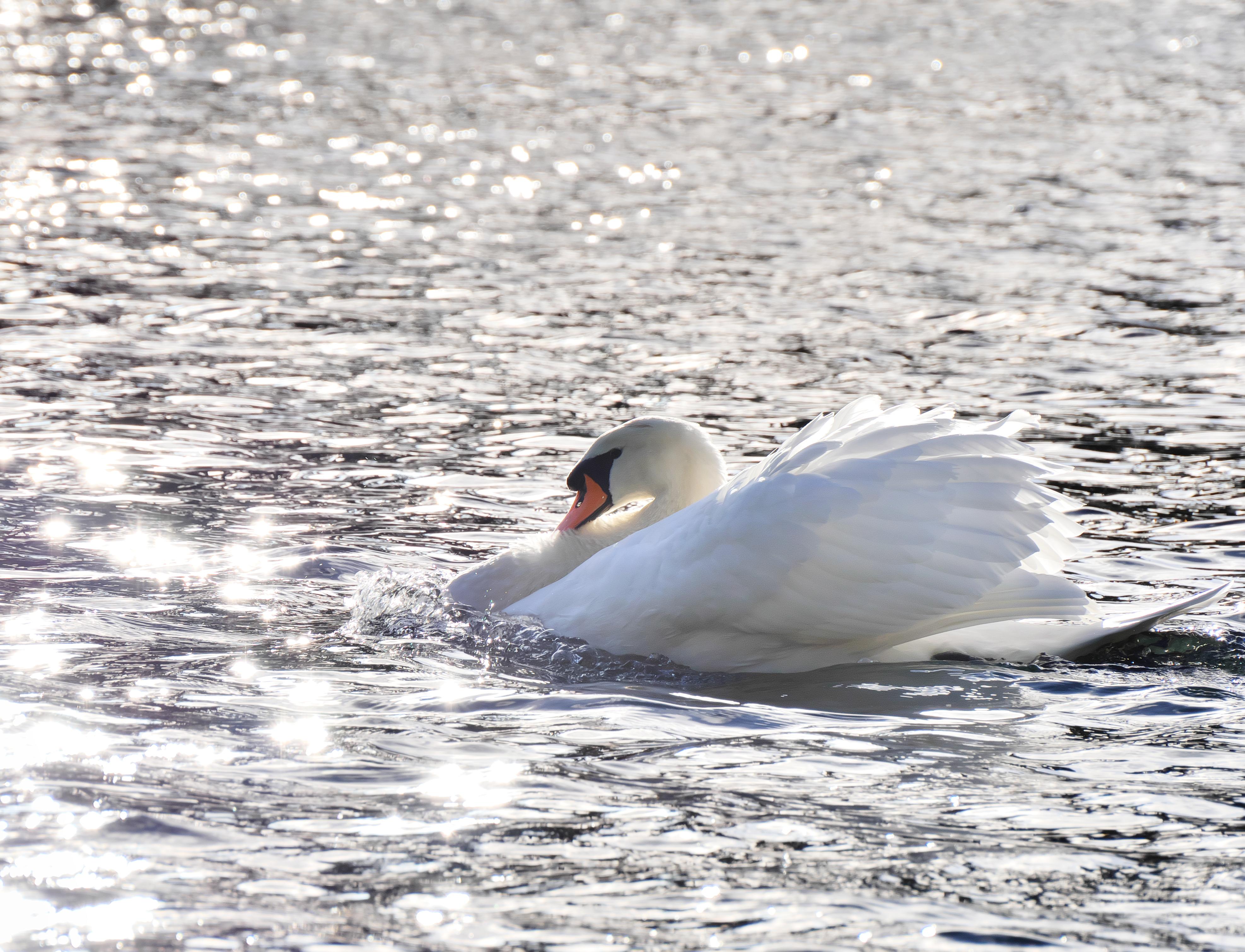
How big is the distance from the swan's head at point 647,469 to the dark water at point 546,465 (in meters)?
0.74

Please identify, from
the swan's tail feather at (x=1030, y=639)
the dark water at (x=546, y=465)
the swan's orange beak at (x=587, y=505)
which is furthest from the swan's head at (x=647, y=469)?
the swan's tail feather at (x=1030, y=639)

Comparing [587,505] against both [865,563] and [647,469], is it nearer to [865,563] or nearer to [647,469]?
[647,469]

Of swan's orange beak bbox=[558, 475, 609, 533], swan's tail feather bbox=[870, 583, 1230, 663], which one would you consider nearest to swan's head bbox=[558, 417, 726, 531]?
swan's orange beak bbox=[558, 475, 609, 533]

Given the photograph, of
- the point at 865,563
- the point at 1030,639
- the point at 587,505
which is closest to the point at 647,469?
the point at 587,505

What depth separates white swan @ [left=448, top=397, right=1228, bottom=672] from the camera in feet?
19.6

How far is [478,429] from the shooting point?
9.87 m

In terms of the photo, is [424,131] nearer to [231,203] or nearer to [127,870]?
[231,203]

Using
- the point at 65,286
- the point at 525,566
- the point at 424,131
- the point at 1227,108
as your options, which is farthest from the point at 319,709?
the point at 1227,108

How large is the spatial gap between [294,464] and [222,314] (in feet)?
11.1

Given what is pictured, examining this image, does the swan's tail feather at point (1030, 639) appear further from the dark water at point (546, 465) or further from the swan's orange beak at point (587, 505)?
the swan's orange beak at point (587, 505)

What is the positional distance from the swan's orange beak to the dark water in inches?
24.6

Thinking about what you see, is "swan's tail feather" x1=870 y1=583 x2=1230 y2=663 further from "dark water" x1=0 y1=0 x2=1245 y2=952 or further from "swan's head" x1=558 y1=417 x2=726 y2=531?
"swan's head" x1=558 y1=417 x2=726 y2=531

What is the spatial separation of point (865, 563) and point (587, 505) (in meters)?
1.83

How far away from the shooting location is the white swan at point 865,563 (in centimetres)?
597
